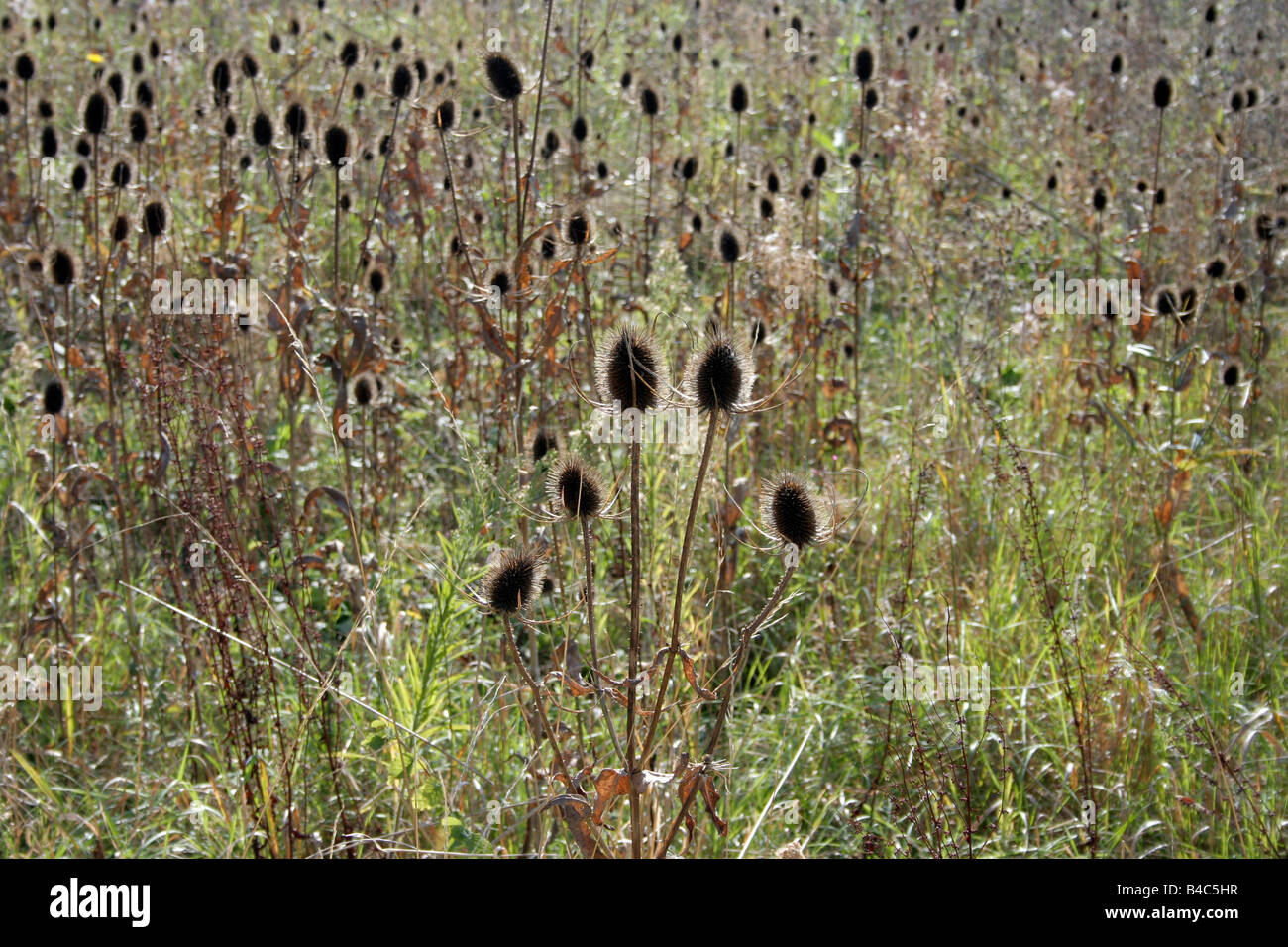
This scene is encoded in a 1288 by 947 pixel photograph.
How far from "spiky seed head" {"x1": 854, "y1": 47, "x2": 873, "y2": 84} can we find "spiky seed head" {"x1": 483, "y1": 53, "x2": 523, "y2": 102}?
219 centimetres

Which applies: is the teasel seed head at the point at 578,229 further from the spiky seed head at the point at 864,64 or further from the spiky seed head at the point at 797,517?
the spiky seed head at the point at 864,64

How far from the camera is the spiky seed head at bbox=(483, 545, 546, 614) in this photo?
1701mm

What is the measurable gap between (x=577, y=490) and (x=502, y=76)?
129cm

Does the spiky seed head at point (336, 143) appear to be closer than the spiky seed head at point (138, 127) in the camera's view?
Yes

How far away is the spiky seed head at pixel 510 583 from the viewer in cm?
170

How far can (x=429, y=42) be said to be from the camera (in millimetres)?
8797

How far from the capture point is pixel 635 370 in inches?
62.8

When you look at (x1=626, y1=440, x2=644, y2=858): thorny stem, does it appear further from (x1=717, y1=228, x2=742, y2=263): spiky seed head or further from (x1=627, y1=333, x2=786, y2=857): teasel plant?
(x1=717, y1=228, x2=742, y2=263): spiky seed head

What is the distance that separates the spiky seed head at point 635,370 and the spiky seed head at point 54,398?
227 cm

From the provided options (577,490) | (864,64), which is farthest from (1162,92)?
(577,490)

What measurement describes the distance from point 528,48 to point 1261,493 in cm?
585

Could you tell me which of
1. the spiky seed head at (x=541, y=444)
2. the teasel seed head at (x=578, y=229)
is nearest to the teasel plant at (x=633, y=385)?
the spiky seed head at (x=541, y=444)
